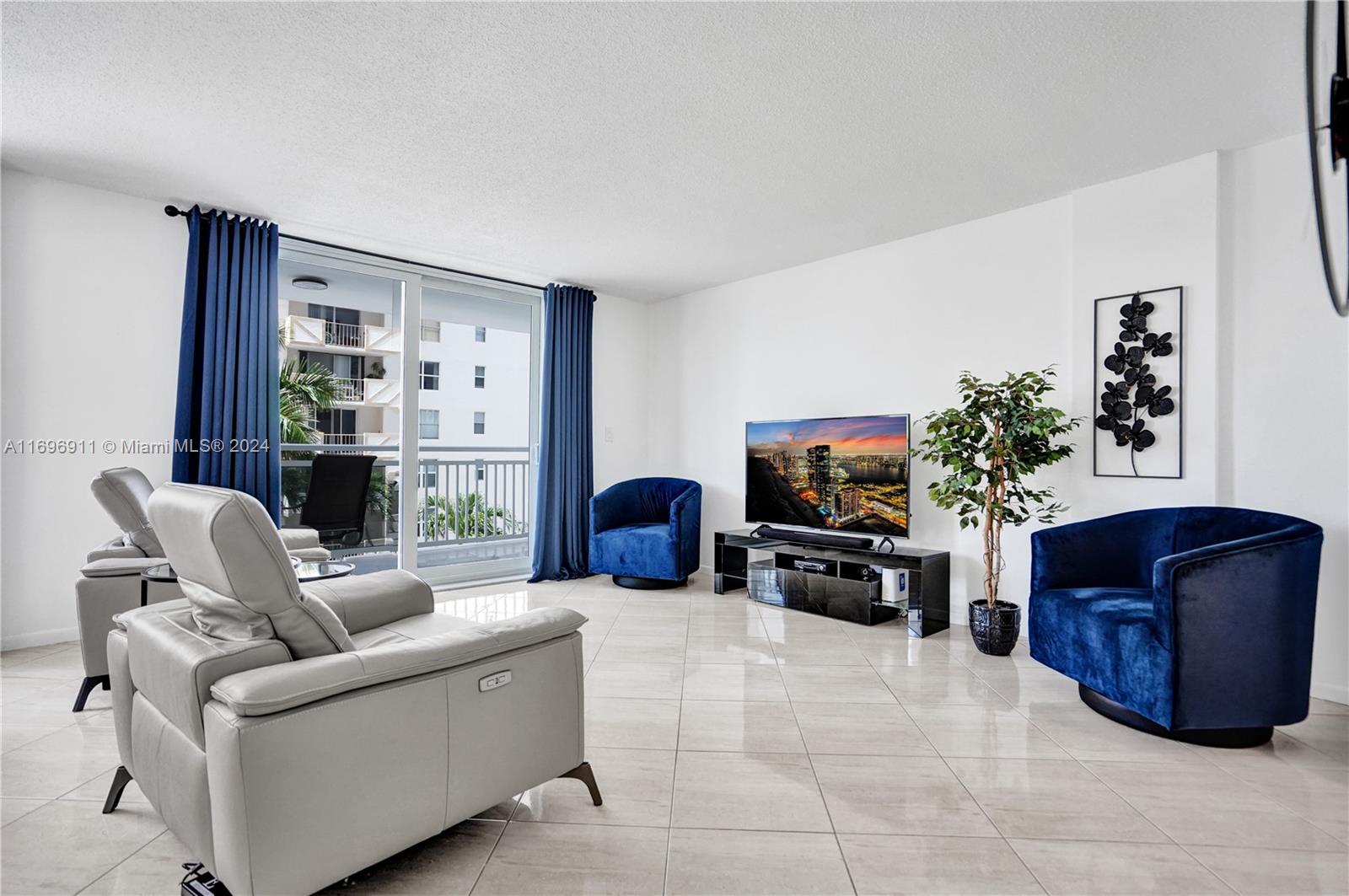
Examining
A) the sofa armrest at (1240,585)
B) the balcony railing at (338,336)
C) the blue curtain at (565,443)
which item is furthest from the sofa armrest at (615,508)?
the sofa armrest at (1240,585)

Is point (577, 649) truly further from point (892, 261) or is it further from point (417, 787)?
point (892, 261)

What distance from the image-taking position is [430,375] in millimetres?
5406

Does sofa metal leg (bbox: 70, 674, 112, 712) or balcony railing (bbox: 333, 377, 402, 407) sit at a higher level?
balcony railing (bbox: 333, 377, 402, 407)


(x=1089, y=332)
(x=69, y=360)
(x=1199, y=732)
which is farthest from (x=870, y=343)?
(x=69, y=360)

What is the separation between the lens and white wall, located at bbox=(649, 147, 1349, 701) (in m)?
2.99

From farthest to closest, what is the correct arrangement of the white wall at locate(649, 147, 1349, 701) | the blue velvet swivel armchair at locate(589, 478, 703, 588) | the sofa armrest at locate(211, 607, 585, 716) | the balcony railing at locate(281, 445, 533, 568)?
the blue velvet swivel armchair at locate(589, 478, 703, 588), the balcony railing at locate(281, 445, 533, 568), the white wall at locate(649, 147, 1349, 701), the sofa armrest at locate(211, 607, 585, 716)

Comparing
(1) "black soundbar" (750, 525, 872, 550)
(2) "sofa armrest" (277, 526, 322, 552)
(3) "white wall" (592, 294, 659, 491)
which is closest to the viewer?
(2) "sofa armrest" (277, 526, 322, 552)

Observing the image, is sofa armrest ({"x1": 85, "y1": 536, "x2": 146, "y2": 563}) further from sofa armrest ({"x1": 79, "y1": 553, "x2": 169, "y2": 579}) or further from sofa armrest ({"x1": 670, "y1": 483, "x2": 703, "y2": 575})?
sofa armrest ({"x1": 670, "y1": 483, "x2": 703, "y2": 575})

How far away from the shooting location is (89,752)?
93.7 inches

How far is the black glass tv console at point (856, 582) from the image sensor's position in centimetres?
399

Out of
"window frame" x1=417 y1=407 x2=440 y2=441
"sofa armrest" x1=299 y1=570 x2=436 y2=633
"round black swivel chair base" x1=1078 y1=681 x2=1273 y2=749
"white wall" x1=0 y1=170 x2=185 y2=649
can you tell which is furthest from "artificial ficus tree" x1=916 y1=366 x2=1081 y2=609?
"white wall" x1=0 y1=170 x2=185 y2=649

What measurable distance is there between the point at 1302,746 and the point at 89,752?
4.38 m

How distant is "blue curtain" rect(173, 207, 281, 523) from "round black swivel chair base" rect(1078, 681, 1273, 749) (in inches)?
175

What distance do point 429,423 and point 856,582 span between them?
3.47m
